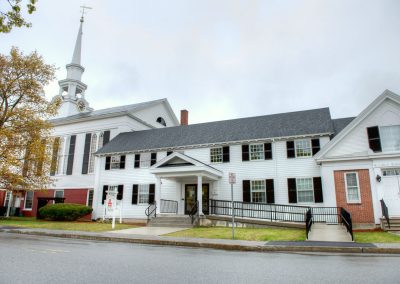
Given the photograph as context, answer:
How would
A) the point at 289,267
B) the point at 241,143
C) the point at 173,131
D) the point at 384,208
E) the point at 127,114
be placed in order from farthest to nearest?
the point at 127,114 → the point at 173,131 → the point at 241,143 → the point at 384,208 → the point at 289,267

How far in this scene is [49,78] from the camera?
26469 millimetres

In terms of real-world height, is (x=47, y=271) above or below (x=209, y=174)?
below

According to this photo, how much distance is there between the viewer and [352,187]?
17.8 m

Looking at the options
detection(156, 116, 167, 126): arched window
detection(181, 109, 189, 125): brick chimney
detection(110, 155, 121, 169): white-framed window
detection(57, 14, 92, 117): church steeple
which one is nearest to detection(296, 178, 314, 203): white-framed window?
detection(181, 109, 189, 125): brick chimney

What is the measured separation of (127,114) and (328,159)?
19.8 meters

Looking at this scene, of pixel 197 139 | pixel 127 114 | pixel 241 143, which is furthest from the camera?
pixel 127 114

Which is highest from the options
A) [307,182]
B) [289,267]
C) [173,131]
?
[173,131]

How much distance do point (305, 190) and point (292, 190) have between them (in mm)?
789

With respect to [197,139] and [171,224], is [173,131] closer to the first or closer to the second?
[197,139]

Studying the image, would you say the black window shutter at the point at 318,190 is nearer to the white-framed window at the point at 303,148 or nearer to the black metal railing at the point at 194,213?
the white-framed window at the point at 303,148

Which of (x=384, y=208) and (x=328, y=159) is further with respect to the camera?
(x=328, y=159)

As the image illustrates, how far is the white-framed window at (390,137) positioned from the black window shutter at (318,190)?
4.01m

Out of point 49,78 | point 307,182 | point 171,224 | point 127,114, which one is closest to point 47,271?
point 171,224

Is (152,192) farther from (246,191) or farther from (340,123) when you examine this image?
(340,123)
